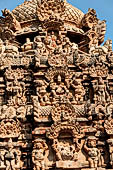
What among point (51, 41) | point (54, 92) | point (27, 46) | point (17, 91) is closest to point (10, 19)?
point (27, 46)

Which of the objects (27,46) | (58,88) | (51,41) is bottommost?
(58,88)

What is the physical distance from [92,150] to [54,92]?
92.6 inches

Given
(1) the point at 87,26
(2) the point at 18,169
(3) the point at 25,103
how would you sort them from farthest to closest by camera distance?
(1) the point at 87,26 → (3) the point at 25,103 → (2) the point at 18,169

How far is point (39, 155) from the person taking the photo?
9672 millimetres

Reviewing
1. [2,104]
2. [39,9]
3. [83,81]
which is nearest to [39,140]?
[2,104]

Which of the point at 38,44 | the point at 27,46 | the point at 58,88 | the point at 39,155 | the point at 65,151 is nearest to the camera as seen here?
the point at 39,155

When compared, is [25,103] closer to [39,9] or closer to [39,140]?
[39,140]

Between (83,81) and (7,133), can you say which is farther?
(83,81)

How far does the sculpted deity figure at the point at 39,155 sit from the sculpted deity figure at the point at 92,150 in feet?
4.11

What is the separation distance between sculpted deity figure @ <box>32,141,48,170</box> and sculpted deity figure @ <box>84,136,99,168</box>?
1.25 meters

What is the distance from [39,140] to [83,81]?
2792mm

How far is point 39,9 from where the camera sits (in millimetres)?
12953

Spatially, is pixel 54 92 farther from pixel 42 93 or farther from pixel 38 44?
pixel 38 44

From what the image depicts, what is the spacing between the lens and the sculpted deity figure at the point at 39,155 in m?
9.60
